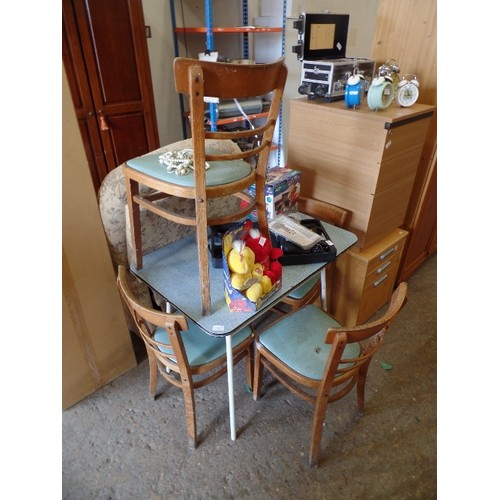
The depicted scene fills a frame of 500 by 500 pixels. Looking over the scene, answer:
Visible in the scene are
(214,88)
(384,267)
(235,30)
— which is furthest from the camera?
(235,30)

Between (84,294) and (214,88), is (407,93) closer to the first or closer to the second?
(214,88)

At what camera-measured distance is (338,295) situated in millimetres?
1855

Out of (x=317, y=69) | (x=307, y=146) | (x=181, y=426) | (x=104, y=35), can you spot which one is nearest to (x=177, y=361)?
(x=181, y=426)

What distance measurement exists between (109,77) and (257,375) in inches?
80.6

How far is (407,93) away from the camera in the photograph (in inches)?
61.6

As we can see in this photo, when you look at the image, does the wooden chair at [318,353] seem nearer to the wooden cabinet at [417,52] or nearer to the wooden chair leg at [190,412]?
the wooden chair leg at [190,412]

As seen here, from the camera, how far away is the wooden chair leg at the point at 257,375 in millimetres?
1390

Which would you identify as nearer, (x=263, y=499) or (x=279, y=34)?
(x=263, y=499)

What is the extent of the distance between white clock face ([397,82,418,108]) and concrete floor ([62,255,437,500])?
1253 millimetres

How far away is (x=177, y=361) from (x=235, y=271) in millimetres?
349

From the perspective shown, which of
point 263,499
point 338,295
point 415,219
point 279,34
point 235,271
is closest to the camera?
point 235,271

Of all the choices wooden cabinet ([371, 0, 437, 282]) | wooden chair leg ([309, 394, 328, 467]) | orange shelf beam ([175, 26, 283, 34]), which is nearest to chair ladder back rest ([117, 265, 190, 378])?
wooden chair leg ([309, 394, 328, 467])

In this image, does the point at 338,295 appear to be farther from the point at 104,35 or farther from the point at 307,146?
the point at 104,35

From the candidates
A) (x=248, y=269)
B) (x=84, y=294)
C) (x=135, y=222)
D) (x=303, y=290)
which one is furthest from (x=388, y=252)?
(x=84, y=294)
